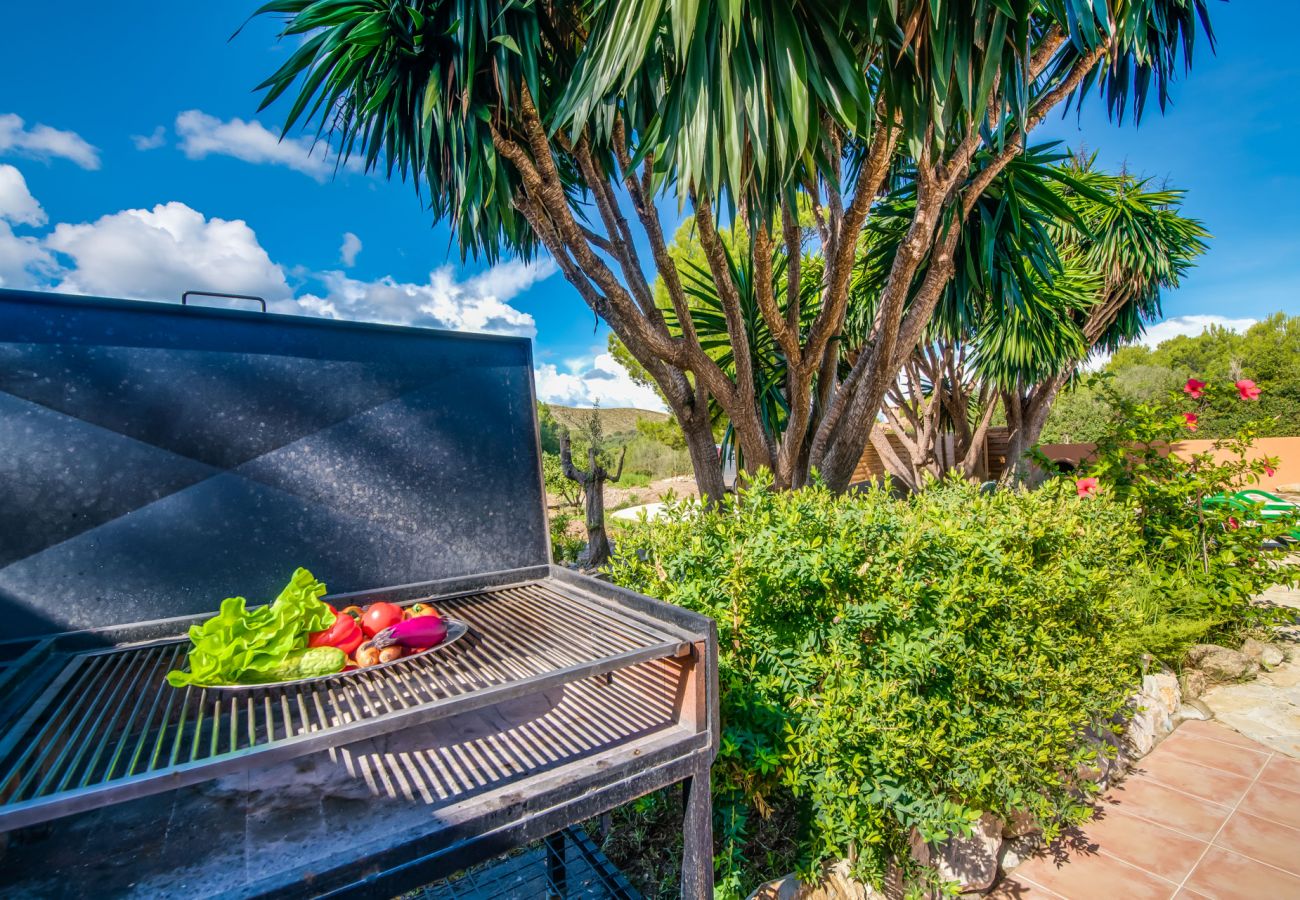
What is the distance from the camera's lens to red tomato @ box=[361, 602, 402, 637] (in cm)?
108

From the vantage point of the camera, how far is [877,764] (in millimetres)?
1461

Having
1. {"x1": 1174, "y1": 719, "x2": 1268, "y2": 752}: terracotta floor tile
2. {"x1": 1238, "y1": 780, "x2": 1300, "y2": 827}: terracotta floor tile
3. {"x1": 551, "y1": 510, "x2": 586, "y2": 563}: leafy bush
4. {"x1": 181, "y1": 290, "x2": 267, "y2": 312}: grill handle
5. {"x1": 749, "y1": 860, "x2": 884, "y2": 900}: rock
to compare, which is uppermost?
{"x1": 181, "y1": 290, "x2": 267, "y2": 312}: grill handle

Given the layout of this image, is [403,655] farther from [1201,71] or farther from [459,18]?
[1201,71]

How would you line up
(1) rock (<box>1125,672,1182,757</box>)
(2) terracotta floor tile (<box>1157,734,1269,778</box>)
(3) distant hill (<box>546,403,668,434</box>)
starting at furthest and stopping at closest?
1. (3) distant hill (<box>546,403,668,434</box>)
2. (1) rock (<box>1125,672,1182,757</box>)
3. (2) terracotta floor tile (<box>1157,734,1269,778</box>)

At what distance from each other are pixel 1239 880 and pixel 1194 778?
71 centimetres

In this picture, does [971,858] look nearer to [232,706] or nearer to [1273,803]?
[1273,803]

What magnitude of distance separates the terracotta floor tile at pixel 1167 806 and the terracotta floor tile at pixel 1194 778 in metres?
0.05

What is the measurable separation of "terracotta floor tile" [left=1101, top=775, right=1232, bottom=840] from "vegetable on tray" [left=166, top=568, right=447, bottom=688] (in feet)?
9.16

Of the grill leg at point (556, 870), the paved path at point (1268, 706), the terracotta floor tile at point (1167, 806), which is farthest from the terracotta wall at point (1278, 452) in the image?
the grill leg at point (556, 870)

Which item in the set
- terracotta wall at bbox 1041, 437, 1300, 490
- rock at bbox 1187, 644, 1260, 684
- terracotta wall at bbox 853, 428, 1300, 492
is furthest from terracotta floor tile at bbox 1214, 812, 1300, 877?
terracotta wall at bbox 1041, 437, 1300, 490

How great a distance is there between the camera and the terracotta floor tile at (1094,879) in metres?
1.85

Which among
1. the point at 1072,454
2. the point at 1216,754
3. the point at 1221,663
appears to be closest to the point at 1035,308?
the point at 1221,663

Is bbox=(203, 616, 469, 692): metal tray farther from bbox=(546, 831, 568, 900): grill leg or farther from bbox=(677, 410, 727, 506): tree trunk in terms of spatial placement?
bbox=(677, 410, 727, 506): tree trunk

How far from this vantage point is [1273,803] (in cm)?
228
